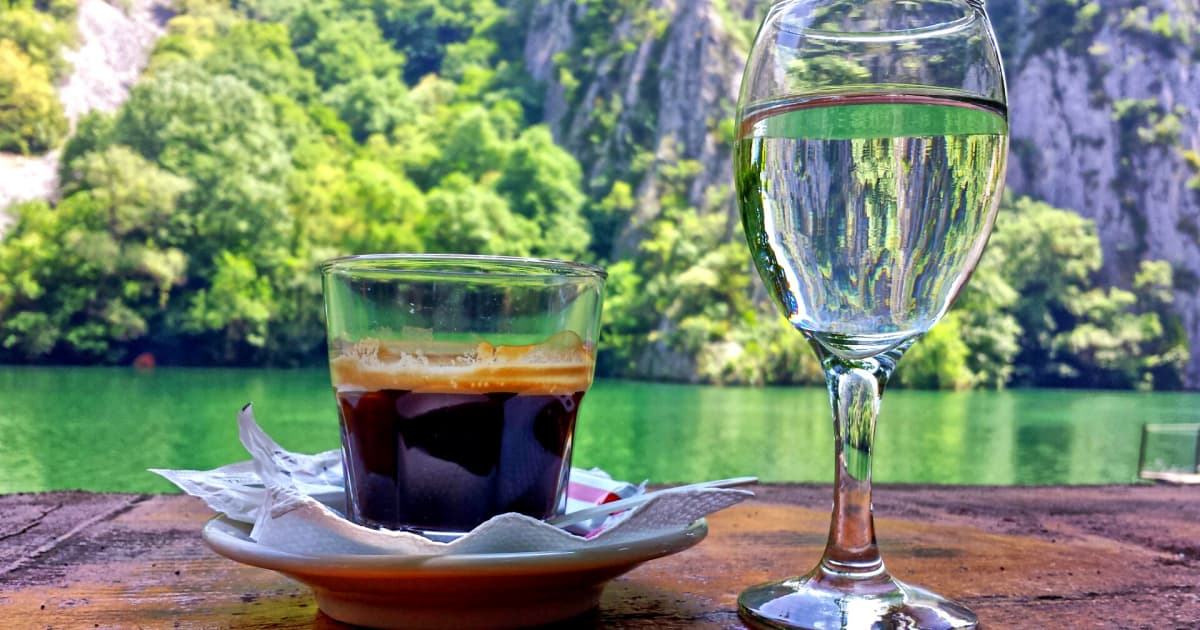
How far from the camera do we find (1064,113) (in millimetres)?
21500

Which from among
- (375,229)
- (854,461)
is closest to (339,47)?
(375,229)

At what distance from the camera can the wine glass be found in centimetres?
42

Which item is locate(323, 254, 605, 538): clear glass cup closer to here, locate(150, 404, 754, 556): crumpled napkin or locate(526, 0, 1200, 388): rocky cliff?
locate(150, 404, 754, 556): crumpled napkin

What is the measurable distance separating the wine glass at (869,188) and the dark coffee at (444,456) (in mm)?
124

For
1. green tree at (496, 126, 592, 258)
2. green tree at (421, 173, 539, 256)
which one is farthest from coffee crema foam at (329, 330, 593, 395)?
green tree at (496, 126, 592, 258)

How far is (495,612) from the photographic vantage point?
1.22 ft

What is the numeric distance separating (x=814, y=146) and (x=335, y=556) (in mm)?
251

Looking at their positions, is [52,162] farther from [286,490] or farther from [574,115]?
[286,490]

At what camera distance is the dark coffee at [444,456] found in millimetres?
462

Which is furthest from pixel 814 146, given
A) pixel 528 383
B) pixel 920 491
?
pixel 920 491

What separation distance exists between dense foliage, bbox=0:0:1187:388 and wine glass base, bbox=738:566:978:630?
Result: 17037 mm

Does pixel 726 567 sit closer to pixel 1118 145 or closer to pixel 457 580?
pixel 457 580

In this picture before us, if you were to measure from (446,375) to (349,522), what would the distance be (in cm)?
11

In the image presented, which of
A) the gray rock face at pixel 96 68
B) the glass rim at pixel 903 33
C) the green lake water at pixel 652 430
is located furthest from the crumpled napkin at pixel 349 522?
the gray rock face at pixel 96 68
